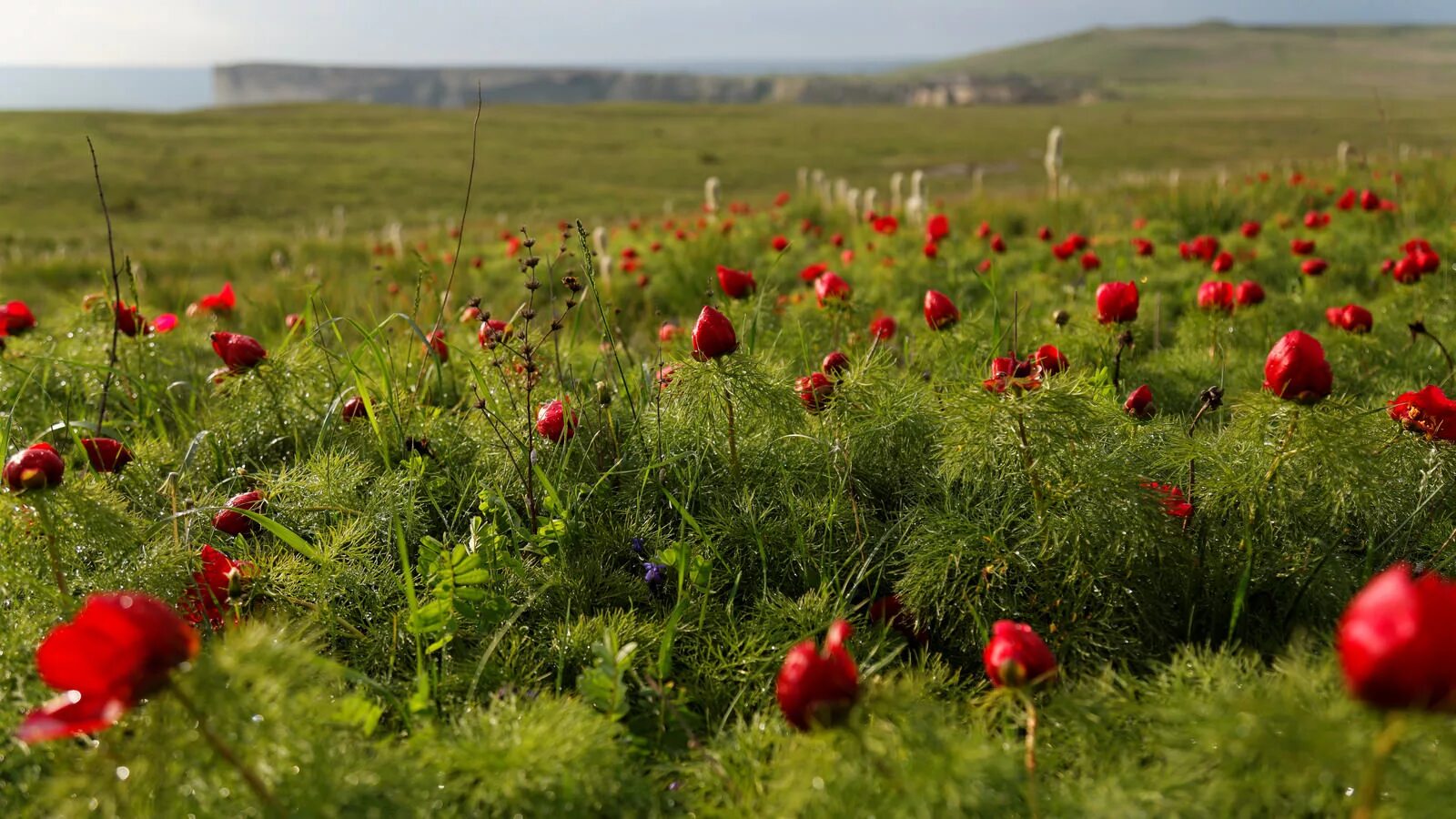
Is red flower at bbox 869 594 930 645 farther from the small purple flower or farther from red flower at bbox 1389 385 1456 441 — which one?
red flower at bbox 1389 385 1456 441

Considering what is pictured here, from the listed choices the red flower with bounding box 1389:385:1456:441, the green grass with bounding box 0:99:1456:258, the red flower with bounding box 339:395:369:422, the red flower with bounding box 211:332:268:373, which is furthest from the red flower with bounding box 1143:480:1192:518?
the green grass with bounding box 0:99:1456:258

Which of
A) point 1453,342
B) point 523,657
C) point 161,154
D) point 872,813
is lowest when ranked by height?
point 523,657

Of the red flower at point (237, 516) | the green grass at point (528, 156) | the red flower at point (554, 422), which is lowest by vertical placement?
the red flower at point (237, 516)

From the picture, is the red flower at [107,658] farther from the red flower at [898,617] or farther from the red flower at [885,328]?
the red flower at [885,328]

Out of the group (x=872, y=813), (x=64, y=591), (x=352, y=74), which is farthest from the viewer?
(x=352, y=74)

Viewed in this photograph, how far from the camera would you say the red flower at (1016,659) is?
4.00ft

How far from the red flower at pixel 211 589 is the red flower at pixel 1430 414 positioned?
2.35 meters

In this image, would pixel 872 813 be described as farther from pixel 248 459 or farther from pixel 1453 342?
pixel 1453 342

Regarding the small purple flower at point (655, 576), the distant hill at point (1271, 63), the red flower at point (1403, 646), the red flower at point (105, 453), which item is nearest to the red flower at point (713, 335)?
the small purple flower at point (655, 576)

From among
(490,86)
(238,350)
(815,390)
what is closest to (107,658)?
(815,390)

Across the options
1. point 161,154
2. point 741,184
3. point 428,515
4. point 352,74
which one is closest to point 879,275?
point 428,515

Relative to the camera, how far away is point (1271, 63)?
164625 millimetres

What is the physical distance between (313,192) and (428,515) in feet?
115

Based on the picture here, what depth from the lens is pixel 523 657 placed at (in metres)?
1.82
